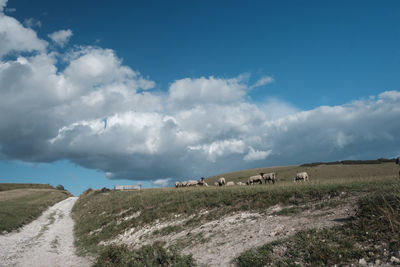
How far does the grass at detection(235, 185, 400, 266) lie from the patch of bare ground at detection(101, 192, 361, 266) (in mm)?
950

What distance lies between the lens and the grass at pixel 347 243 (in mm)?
9391

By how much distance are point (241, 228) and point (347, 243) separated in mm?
6952

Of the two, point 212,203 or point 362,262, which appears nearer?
point 362,262

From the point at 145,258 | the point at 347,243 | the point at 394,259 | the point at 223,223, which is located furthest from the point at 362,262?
the point at 145,258

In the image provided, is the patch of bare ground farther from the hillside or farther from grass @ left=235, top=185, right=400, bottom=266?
grass @ left=235, top=185, right=400, bottom=266

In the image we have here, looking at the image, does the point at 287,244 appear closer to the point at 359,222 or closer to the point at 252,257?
the point at 252,257

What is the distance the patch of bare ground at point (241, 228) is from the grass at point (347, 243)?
0.95 m

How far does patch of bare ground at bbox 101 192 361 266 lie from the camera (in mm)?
12992

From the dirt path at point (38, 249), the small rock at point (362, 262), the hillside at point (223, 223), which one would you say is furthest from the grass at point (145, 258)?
the small rock at point (362, 262)

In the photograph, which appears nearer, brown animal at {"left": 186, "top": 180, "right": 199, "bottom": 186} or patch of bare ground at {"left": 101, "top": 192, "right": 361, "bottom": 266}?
patch of bare ground at {"left": 101, "top": 192, "right": 361, "bottom": 266}

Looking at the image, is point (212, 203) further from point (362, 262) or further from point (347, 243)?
point (362, 262)

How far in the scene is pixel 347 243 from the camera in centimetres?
1020

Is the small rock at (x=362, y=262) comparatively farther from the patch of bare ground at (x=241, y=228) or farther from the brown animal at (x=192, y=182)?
the brown animal at (x=192, y=182)

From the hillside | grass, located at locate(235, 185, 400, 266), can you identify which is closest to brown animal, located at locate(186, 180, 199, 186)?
the hillside
